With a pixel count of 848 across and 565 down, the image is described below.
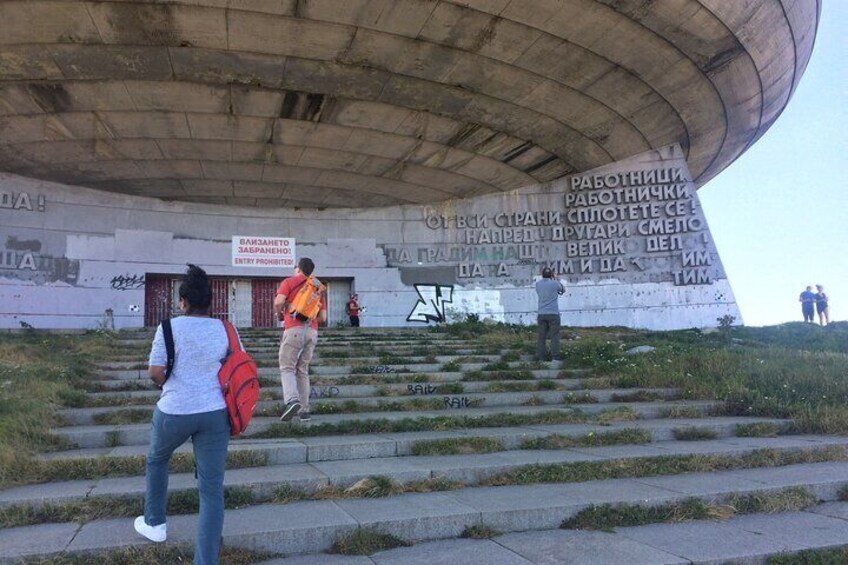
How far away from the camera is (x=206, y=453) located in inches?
135

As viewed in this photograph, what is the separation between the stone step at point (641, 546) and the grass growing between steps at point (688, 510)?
0.27ft

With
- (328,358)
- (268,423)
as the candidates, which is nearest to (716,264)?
(328,358)

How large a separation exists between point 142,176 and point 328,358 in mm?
11019

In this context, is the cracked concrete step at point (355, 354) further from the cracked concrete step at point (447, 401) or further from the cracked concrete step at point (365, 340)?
the cracked concrete step at point (447, 401)

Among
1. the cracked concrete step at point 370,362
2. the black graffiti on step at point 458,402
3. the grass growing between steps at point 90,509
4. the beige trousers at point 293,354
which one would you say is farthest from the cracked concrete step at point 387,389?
the grass growing between steps at point 90,509

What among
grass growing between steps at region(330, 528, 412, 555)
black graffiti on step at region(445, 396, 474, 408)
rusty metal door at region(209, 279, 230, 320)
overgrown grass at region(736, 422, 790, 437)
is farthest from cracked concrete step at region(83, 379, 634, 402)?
rusty metal door at region(209, 279, 230, 320)

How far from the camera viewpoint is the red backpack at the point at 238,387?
3.52 metres

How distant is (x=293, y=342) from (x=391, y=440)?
152 centimetres

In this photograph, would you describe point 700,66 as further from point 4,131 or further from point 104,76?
point 4,131

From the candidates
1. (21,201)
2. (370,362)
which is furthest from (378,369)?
(21,201)

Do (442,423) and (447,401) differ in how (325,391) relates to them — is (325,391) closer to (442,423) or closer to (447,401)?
(447,401)

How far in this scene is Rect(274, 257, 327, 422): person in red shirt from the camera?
671 centimetres

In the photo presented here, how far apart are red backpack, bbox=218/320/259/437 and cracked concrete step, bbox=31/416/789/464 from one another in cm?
220

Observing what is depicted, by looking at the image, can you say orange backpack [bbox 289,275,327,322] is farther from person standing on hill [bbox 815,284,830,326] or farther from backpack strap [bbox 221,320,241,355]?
person standing on hill [bbox 815,284,830,326]
